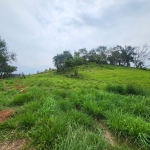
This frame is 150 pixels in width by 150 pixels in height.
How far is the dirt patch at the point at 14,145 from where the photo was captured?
98.6 inches

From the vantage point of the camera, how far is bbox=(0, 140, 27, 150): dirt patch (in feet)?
8.21

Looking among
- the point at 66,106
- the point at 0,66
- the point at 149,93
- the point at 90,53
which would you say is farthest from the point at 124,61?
the point at 66,106

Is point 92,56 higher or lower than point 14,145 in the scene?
higher

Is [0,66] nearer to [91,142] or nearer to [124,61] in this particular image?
[91,142]

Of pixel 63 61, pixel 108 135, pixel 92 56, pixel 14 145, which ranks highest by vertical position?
pixel 92 56

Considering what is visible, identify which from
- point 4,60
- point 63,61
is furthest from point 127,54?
point 4,60

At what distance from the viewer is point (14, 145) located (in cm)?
256

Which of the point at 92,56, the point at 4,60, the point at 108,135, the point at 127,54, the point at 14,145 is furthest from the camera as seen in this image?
the point at 127,54

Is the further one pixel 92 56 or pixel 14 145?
pixel 92 56

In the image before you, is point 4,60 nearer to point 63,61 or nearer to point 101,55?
point 63,61

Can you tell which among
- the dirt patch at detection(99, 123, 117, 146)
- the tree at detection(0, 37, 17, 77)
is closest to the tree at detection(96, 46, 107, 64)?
the tree at detection(0, 37, 17, 77)

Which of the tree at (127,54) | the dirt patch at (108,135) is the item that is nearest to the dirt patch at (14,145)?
the dirt patch at (108,135)

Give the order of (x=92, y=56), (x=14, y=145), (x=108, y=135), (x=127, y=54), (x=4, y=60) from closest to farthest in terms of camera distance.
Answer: (x=14, y=145), (x=108, y=135), (x=4, y=60), (x=92, y=56), (x=127, y=54)

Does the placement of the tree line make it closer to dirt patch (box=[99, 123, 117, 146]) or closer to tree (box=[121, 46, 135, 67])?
tree (box=[121, 46, 135, 67])
